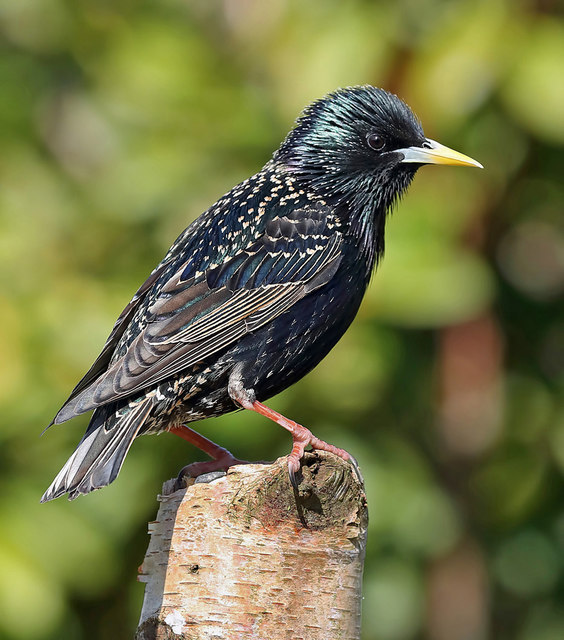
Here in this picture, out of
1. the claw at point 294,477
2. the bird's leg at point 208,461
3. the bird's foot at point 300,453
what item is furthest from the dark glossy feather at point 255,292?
the claw at point 294,477

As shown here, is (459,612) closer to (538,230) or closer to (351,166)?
(538,230)

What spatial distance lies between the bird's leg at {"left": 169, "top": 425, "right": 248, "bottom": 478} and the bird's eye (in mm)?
1163

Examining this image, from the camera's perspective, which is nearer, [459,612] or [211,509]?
[211,509]

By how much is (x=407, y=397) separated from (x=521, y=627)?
1.47 meters

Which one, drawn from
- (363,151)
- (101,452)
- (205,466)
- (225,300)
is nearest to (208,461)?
(205,466)

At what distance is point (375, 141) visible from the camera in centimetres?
374

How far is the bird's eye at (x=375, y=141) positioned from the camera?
3.73 meters

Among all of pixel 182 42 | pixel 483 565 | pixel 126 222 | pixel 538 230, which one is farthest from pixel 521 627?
pixel 182 42

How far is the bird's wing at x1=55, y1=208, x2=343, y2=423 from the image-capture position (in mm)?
3197

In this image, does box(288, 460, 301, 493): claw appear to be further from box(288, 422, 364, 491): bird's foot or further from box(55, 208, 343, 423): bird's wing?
box(55, 208, 343, 423): bird's wing

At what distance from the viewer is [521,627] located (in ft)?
18.4

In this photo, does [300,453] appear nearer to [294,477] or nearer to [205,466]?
[294,477]

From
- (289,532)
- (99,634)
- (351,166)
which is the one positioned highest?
(351,166)

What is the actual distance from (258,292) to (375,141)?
75 cm
